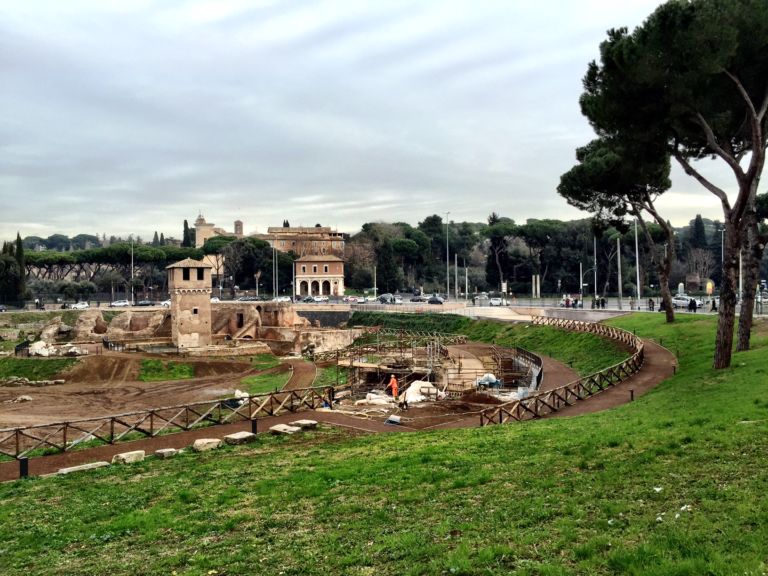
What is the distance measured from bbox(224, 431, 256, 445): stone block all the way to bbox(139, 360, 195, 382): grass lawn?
25.6 meters

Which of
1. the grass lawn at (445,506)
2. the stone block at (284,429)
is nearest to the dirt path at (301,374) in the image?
the stone block at (284,429)

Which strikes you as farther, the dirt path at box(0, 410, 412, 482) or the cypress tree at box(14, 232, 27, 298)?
the cypress tree at box(14, 232, 27, 298)

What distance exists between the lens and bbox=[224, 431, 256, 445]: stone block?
57.3ft

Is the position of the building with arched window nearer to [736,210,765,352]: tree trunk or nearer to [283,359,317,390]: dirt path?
[283,359,317,390]: dirt path

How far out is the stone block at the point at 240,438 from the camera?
17.5 m

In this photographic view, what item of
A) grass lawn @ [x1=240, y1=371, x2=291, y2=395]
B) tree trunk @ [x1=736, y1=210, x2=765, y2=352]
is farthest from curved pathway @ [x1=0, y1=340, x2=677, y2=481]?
grass lawn @ [x1=240, y1=371, x2=291, y2=395]

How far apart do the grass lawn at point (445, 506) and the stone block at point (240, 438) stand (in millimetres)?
1126

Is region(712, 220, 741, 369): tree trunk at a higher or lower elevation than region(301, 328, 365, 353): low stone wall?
higher

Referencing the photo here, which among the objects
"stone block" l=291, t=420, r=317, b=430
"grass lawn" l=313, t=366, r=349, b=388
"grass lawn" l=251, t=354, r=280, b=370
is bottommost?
"grass lawn" l=313, t=366, r=349, b=388

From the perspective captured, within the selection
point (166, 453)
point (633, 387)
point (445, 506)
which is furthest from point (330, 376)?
point (445, 506)

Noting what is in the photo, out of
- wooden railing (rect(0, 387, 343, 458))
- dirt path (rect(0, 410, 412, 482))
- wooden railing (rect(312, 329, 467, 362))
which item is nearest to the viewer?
dirt path (rect(0, 410, 412, 482))

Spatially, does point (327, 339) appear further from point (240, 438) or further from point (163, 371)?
point (240, 438)

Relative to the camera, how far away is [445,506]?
33.1ft

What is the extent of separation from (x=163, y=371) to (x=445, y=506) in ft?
120
